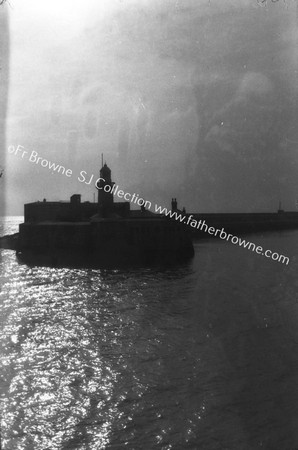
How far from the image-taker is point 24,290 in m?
30.5

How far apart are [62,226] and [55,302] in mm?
26847

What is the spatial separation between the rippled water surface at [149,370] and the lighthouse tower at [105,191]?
2680 centimetres

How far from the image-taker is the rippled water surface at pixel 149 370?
10992 mm

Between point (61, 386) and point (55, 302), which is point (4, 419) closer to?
point (61, 386)

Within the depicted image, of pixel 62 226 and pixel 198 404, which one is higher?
pixel 62 226

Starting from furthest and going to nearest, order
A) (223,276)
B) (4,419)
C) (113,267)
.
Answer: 1. (113,267)
2. (223,276)
3. (4,419)

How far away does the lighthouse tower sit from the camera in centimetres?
5550

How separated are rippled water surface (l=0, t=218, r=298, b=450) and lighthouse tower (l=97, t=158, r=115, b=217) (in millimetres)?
26798

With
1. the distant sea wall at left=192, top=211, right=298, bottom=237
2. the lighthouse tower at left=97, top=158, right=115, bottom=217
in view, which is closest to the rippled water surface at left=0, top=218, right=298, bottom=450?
the lighthouse tower at left=97, top=158, right=115, bottom=217

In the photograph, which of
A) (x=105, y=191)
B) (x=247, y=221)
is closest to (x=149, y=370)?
(x=105, y=191)

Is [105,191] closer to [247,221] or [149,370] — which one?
[149,370]

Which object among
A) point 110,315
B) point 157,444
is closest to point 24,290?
point 110,315

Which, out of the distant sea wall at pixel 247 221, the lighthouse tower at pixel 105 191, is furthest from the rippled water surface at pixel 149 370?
the distant sea wall at pixel 247 221

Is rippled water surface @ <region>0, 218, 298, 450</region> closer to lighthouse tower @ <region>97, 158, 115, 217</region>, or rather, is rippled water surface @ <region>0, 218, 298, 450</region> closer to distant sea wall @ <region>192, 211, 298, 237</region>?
lighthouse tower @ <region>97, 158, 115, 217</region>
